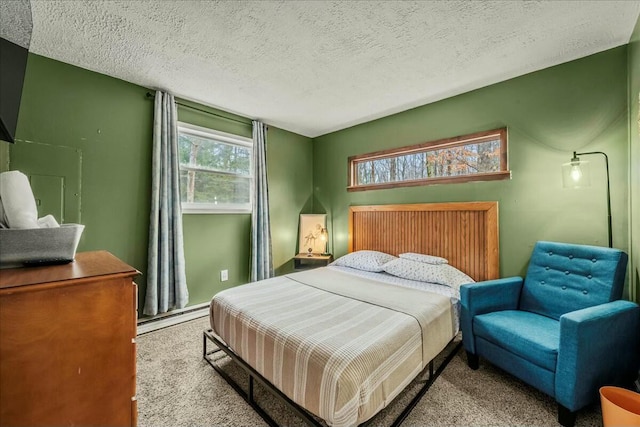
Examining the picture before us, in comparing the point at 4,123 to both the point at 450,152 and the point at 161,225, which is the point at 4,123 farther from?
the point at 450,152

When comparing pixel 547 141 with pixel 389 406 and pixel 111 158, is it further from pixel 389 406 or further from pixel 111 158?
pixel 111 158

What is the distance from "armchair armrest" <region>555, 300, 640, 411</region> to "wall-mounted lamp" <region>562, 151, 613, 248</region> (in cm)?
83

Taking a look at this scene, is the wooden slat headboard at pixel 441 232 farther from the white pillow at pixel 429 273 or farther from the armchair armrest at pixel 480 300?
the armchair armrest at pixel 480 300

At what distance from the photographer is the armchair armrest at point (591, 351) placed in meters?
1.38

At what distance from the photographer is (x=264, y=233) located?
359 cm

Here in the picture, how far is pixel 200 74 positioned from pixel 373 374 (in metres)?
2.83

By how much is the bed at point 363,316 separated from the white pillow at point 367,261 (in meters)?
0.01

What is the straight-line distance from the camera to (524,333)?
168 centimetres

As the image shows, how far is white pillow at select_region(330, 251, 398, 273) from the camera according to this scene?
9.82 feet

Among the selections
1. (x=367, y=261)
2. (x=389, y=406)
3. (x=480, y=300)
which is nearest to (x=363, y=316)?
(x=389, y=406)

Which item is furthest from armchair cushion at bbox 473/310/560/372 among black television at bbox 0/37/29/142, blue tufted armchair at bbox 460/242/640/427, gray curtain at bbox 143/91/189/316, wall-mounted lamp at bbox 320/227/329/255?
gray curtain at bbox 143/91/189/316

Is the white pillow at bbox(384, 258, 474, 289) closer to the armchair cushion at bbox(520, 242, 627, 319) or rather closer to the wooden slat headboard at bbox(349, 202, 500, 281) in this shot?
the wooden slat headboard at bbox(349, 202, 500, 281)

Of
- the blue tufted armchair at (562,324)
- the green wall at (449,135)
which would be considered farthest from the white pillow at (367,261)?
the blue tufted armchair at (562,324)

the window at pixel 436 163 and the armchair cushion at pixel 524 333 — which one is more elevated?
the window at pixel 436 163
